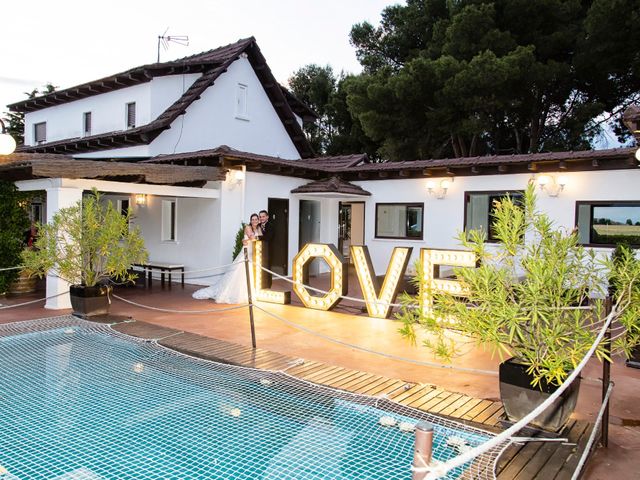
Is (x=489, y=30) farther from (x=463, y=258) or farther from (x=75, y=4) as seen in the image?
(x=75, y=4)

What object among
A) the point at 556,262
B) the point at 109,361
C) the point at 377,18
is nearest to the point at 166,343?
the point at 109,361

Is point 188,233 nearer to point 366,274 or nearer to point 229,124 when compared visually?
point 229,124

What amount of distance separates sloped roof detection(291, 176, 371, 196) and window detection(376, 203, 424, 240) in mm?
1074

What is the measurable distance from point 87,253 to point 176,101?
9681 mm

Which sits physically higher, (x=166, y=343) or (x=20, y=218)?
(x=20, y=218)

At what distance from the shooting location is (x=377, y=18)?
2464 cm

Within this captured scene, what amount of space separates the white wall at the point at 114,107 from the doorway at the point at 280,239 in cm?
580

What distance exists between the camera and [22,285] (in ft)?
38.4

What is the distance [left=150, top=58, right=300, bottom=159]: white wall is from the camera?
16.3 meters

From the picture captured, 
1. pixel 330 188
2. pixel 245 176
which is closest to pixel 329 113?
pixel 330 188

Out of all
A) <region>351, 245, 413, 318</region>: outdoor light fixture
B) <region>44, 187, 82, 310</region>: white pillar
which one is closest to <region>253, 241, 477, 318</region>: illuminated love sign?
<region>351, 245, 413, 318</region>: outdoor light fixture

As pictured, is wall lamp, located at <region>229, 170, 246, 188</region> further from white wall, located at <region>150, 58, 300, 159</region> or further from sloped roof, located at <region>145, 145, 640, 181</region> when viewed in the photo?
white wall, located at <region>150, 58, 300, 159</region>

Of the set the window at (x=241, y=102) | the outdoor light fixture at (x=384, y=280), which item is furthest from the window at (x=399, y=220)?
the window at (x=241, y=102)

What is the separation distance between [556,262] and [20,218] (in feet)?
38.4
